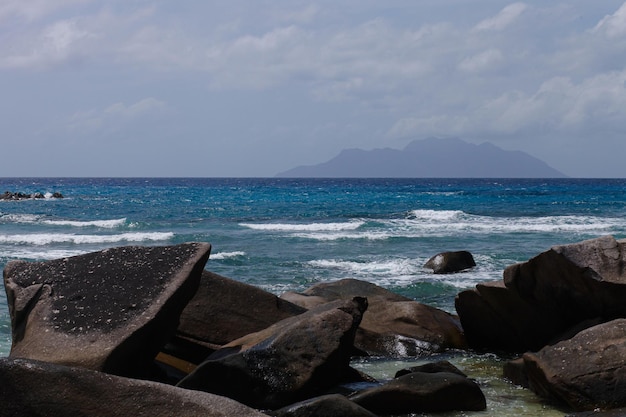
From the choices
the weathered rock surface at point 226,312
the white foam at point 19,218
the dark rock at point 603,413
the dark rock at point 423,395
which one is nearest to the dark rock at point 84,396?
the dark rock at point 423,395

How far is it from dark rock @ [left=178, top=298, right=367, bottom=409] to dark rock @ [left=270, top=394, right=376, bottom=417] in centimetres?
62

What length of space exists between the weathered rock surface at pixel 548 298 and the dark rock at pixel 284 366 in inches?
104

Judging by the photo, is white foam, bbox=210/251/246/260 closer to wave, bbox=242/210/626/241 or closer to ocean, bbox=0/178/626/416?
ocean, bbox=0/178/626/416

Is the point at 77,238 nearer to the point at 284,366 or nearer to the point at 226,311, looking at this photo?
the point at 226,311

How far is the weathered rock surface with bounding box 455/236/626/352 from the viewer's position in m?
8.81

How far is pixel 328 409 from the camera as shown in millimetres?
6543

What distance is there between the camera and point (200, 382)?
738 centimetres

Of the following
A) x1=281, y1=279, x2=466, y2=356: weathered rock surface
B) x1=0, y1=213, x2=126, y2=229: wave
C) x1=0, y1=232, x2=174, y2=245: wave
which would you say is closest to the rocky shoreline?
x1=281, y1=279, x2=466, y2=356: weathered rock surface

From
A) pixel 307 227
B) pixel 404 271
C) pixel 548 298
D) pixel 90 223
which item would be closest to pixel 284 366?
pixel 548 298

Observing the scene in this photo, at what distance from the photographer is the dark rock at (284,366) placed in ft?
24.0

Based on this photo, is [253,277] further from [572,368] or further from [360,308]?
[572,368]

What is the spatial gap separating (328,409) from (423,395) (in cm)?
121

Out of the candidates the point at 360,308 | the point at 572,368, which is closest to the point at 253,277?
the point at 360,308

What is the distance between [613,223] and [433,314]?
27559mm
